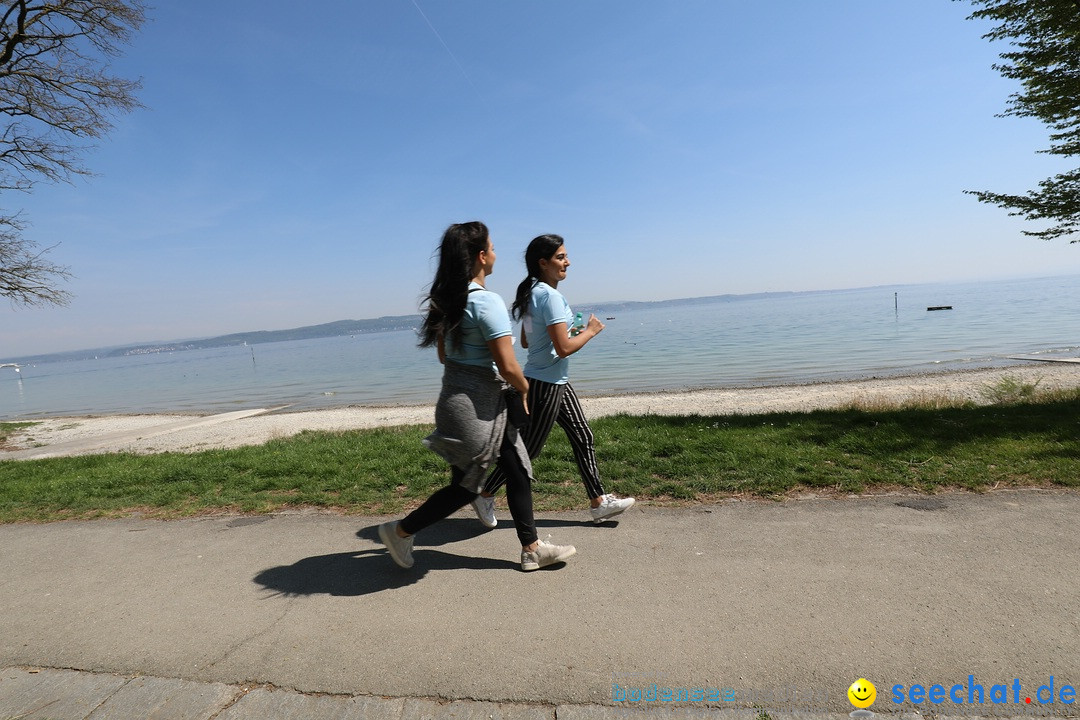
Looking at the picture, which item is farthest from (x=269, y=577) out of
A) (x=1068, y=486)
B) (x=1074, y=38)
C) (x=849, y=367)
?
(x=849, y=367)

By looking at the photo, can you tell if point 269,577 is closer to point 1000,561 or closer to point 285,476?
point 285,476

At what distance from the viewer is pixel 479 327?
3031 millimetres

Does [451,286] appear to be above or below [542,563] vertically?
above

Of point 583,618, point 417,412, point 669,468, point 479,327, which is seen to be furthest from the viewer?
point 417,412

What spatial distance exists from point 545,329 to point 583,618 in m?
1.77

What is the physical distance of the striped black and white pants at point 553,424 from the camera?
3.76 metres

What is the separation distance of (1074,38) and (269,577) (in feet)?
36.6

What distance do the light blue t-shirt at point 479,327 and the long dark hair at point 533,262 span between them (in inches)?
28.8

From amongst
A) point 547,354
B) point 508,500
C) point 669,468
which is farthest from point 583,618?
point 669,468

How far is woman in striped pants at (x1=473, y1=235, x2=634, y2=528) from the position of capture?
3.63m

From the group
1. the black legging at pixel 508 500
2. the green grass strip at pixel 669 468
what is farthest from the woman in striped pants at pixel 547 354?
the green grass strip at pixel 669 468

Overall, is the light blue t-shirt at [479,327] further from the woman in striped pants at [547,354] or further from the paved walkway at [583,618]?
the paved walkway at [583,618]

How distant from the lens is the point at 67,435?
662 inches

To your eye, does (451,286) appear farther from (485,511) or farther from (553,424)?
(485,511)
